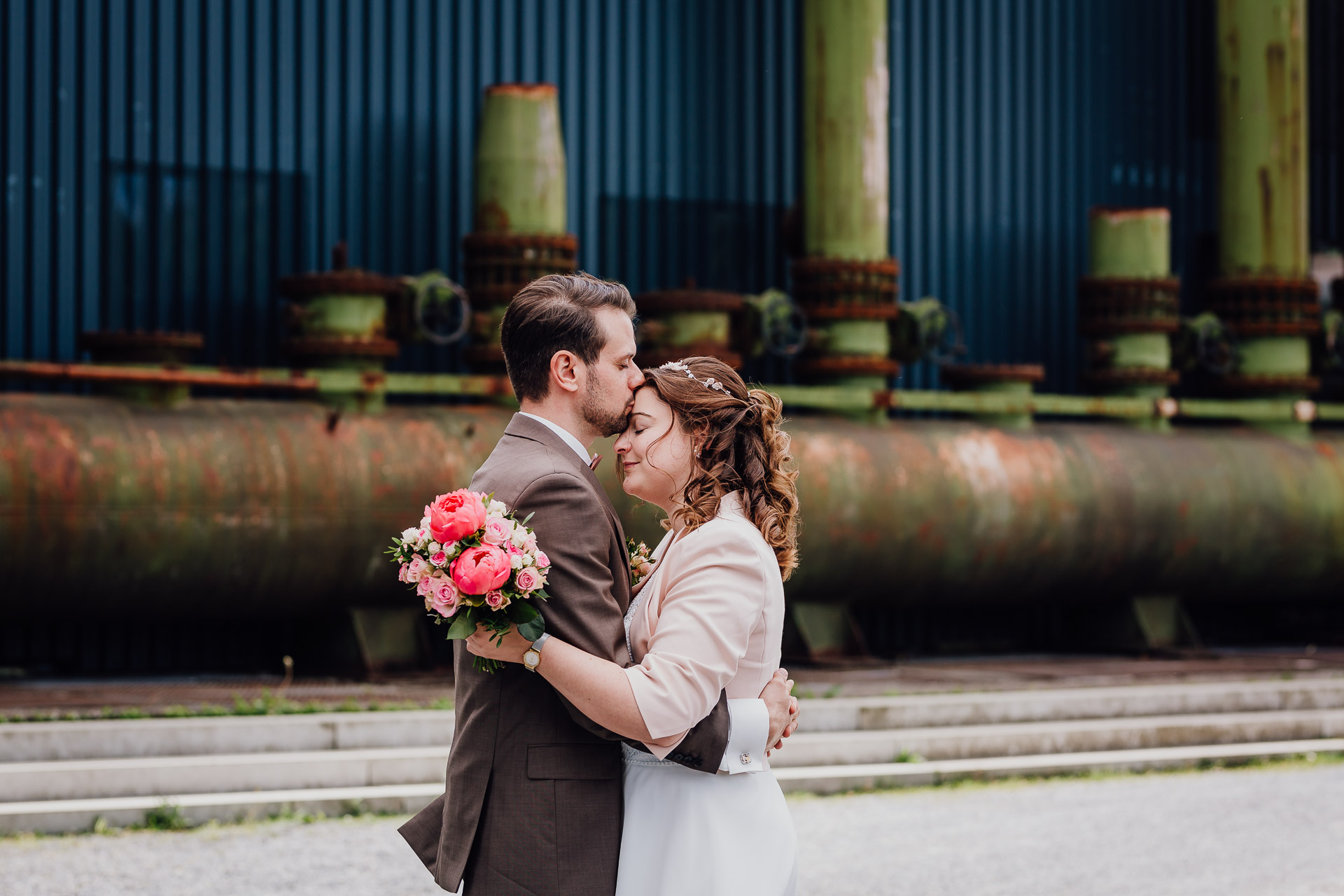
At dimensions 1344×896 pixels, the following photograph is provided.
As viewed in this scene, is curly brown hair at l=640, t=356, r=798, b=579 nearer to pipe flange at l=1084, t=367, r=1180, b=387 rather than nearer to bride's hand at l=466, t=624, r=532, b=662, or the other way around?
bride's hand at l=466, t=624, r=532, b=662

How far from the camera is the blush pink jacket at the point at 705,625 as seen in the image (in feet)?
7.88

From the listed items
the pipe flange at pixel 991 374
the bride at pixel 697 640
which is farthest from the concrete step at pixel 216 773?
the pipe flange at pixel 991 374

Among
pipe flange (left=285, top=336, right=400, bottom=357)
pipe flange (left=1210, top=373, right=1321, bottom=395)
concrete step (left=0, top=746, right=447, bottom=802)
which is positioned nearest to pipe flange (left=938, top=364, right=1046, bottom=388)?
pipe flange (left=1210, top=373, right=1321, bottom=395)

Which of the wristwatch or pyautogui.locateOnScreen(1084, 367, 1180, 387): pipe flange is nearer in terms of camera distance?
the wristwatch

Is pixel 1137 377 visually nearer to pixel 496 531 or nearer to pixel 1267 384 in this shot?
pixel 1267 384

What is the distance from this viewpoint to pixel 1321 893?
201 inches

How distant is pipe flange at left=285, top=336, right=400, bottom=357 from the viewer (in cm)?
832

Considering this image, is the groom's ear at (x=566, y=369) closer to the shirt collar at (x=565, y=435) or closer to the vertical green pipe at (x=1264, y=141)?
the shirt collar at (x=565, y=435)

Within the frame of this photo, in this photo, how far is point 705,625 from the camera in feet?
8.00

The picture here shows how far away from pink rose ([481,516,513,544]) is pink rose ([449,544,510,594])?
0.03 meters

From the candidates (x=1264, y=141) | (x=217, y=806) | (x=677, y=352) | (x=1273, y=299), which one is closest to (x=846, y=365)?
(x=677, y=352)

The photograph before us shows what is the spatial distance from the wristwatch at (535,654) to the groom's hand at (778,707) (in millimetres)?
473

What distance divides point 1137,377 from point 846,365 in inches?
100

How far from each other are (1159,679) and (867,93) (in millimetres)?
4315
